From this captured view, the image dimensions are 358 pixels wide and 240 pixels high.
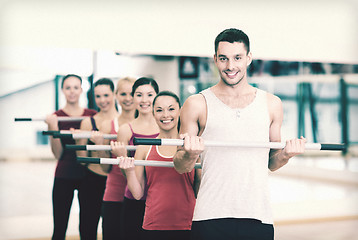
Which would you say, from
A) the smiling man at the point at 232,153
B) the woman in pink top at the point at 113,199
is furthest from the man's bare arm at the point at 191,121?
the woman in pink top at the point at 113,199

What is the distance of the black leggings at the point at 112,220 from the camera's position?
10.4 feet

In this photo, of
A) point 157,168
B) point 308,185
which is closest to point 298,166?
point 308,185

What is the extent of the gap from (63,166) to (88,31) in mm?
1710

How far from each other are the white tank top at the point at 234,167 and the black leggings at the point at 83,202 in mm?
1656

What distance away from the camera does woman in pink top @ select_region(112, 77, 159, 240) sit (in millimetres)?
2805

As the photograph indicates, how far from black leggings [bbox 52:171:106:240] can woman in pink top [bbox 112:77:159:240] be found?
578mm

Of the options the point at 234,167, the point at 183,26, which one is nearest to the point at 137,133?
the point at 234,167

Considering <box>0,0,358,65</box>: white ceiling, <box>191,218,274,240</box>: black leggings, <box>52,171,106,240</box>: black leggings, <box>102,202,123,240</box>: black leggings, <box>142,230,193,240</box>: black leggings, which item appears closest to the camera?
<box>191,218,274,240</box>: black leggings

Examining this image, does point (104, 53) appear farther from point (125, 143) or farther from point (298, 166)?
point (298, 166)

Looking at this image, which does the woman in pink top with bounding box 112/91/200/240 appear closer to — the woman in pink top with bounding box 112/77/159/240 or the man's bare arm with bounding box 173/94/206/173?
the woman in pink top with bounding box 112/77/159/240

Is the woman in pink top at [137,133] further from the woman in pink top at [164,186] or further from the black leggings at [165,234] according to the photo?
the black leggings at [165,234]

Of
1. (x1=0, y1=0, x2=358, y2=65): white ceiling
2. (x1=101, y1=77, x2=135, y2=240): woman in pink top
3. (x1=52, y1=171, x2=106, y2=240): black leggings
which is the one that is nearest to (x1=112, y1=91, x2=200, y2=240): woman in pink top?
(x1=101, y1=77, x2=135, y2=240): woman in pink top

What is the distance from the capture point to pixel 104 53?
5.10 m

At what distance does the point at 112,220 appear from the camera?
126 inches
